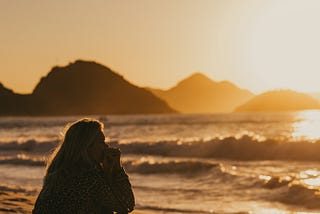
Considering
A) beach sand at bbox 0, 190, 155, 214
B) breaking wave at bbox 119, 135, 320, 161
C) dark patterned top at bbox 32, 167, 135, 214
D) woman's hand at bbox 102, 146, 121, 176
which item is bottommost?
beach sand at bbox 0, 190, 155, 214

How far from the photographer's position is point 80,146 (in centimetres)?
411

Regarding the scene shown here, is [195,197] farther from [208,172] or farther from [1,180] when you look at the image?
[1,180]

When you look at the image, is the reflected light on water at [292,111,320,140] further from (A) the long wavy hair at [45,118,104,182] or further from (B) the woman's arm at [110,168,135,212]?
(A) the long wavy hair at [45,118,104,182]

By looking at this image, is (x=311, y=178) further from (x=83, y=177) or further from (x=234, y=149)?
(x=83, y=177)

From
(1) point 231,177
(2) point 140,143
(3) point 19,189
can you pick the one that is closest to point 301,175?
(1) point 231,177

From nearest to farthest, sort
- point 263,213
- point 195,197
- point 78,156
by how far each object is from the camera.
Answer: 1. point 78,156
2. point 263,213
3. point 195,197

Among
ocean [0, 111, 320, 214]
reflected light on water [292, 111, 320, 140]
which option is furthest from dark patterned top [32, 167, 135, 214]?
reflected light on water [292, 111, 320, 140]

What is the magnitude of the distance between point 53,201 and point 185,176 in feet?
54.8

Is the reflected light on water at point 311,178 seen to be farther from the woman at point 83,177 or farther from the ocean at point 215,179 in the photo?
the woman at point 83,177

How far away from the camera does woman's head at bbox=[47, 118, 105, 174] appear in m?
4.11

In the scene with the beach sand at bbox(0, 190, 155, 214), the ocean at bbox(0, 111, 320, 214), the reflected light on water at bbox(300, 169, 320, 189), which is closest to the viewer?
the beach sand at bbox(0, 190, 155, 214)

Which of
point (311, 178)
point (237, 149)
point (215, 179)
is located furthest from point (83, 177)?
point (237, 149)

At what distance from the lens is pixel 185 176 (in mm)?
20703

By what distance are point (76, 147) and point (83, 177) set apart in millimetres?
253
